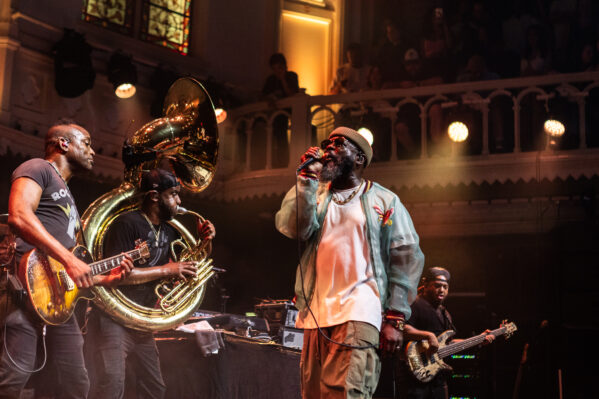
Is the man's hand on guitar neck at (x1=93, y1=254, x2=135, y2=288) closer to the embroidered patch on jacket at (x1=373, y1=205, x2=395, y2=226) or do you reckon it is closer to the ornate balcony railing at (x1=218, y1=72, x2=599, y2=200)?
the embroidered patch on jacket at (x1=373, y1=205, x2=395, y2=226)

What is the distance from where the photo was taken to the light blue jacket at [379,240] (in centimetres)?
433

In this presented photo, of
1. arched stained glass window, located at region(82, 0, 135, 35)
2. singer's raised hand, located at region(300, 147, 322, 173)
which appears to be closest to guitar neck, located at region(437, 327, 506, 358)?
singer's raised hand, located at region(300, 147, 322, 173)

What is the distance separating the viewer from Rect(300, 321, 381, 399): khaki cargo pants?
13.2 ft

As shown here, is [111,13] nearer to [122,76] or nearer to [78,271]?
[122,76]

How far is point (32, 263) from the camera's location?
4352mm

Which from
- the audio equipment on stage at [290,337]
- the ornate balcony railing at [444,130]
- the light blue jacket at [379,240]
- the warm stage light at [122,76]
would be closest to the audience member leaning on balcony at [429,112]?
the ornate balcony railing at [444,130]

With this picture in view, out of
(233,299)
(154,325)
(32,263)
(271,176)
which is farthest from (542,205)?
(32,263)

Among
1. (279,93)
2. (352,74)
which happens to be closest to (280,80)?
(279,93)

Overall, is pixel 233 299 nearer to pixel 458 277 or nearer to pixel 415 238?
pixel 458 277

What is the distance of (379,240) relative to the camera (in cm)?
442

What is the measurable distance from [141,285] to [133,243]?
1.14 feet

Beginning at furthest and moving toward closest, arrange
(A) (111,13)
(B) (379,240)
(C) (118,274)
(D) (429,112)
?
(A) (111,13)
(D) (429,112)
(C) (118,274)
(B) (379,240)

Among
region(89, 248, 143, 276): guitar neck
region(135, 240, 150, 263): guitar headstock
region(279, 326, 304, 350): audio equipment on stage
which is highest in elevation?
region(135, 240, 150, 263): guitar headstock

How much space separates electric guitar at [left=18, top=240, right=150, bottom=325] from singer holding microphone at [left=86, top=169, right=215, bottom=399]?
90cm
